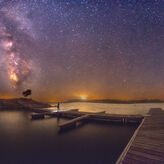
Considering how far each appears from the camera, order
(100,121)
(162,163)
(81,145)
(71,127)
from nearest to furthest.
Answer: (162,163)
(81,145)
(71,127)
(100,121)

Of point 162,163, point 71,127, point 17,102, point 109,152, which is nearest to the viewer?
point 162,163

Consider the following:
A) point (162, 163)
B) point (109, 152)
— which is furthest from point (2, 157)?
point (162, 163)

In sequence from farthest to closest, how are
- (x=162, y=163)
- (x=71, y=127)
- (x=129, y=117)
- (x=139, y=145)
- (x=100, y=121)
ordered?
(x=100, y=121), (x=129, y=117), (x=71, y=127), (x=139, y=145), (x=162, y=163)

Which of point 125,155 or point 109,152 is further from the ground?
point 125,155

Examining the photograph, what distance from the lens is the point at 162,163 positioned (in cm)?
437

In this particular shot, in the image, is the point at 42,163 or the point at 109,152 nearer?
the point at 42,163

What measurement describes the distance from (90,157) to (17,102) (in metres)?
70.3

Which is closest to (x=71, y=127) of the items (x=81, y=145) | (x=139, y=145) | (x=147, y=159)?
(x=81, y=145)

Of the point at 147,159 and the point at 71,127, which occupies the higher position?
the point at 147,159

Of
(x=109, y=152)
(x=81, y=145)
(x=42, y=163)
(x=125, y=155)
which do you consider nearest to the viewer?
(x=125, y=155)

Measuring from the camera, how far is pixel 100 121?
2144 centimetres

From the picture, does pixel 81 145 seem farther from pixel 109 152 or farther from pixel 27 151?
pixel 27 151

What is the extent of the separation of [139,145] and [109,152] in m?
3.68

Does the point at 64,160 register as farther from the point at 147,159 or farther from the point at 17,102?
the point at 17,102
